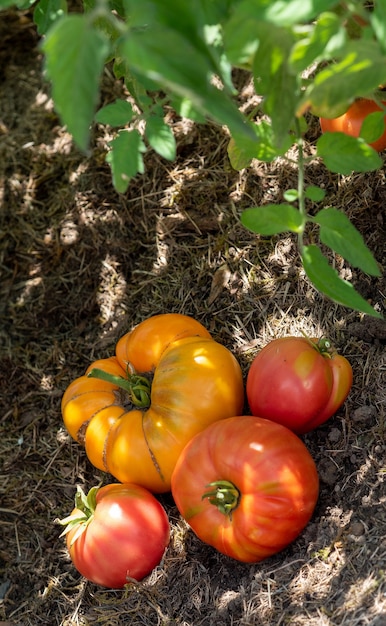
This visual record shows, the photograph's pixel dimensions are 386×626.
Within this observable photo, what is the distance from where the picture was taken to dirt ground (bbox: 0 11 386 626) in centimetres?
200

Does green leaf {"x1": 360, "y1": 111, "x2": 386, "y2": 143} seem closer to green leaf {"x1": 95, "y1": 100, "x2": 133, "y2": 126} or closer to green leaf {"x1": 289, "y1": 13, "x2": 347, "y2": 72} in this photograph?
green leaf {"x1": 289, "y1": 13, "x2": 347, "y2": 72}

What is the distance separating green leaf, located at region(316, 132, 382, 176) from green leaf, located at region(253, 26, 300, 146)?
0.21m

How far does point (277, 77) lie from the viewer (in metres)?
1.45

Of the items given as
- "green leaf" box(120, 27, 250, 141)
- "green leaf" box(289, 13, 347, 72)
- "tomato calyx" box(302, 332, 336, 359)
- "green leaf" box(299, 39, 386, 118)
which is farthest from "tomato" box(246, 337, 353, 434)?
"green leaf" box(120, 27, 250, 141)

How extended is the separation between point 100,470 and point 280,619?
3.12 feet

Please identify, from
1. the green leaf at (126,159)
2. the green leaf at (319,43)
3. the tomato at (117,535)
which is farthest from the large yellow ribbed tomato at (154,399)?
the green leaf at (319,43)

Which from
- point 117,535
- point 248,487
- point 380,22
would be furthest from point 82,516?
point 380,22

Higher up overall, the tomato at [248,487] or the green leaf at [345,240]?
the green leaf at [345,240]

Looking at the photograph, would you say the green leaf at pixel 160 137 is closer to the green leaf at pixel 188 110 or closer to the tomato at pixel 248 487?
the green leaf at pixel 188 110

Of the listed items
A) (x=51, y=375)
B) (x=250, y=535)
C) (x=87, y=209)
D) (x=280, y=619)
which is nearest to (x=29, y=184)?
(x=87, y=209)

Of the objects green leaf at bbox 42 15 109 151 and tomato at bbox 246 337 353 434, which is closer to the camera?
green leaf at bbox 42 15 109 151

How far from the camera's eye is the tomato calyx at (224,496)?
6.47ft

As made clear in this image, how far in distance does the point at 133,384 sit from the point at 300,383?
0.58 meters

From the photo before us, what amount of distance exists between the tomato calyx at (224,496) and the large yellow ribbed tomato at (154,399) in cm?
26
